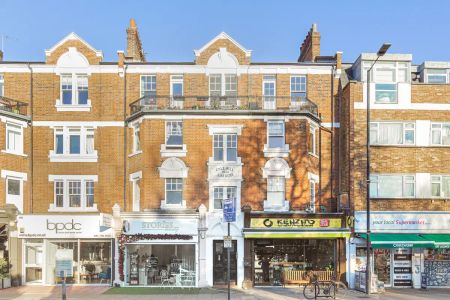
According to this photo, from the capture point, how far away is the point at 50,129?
28.7 meters

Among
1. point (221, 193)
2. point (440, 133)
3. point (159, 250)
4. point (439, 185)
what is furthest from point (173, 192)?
point (440, 133)

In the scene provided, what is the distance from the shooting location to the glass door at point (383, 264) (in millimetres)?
26844

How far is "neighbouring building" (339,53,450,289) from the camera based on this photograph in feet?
87.5

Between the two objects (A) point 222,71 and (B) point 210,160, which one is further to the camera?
(A) point 222,71

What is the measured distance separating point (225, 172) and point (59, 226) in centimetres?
891

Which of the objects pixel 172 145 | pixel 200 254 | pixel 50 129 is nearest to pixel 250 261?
pixel 200 254

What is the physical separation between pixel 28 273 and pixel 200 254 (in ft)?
29.7

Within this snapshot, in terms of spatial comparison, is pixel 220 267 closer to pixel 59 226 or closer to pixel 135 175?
pixel 135 175

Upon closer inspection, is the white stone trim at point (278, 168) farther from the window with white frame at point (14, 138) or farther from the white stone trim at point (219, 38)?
the window with white frame at point (14, 138)

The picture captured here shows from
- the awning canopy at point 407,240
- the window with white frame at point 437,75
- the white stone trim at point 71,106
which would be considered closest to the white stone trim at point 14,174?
the white stone trim at point 71,106

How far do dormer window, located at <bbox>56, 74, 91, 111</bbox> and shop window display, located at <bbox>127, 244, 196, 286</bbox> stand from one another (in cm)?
855

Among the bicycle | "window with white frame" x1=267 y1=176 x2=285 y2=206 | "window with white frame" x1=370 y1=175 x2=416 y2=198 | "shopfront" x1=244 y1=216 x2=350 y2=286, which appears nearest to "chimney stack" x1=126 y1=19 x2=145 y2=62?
"window with white frame" x1=267 y1=176 x2=285 y2=206

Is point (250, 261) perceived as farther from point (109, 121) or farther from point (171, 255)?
point (109, 121)

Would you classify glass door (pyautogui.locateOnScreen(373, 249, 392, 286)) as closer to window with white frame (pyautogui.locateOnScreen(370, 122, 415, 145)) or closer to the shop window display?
window with white frame (pyautogui.locateOnScreen(370, 122, 415, 145))
